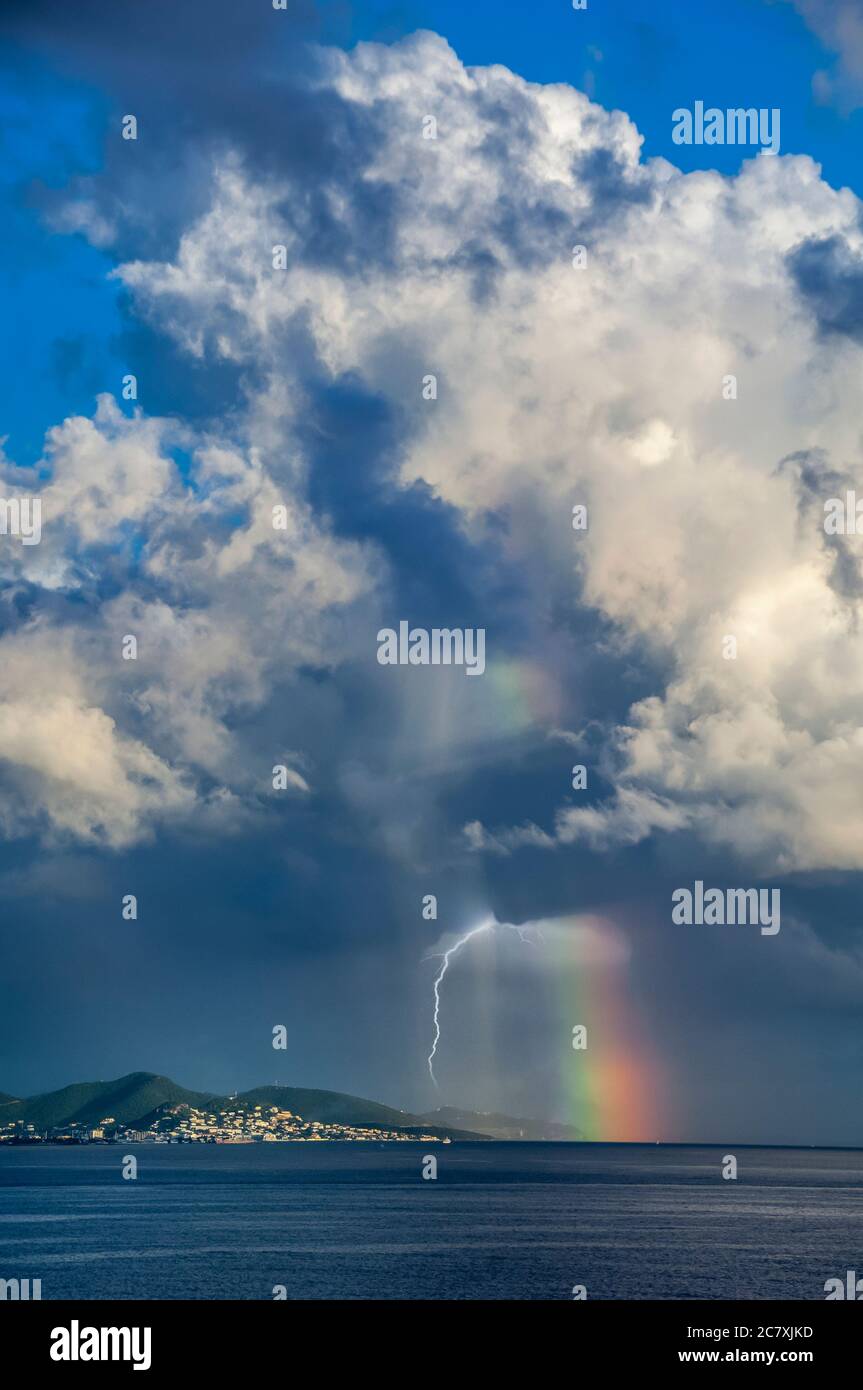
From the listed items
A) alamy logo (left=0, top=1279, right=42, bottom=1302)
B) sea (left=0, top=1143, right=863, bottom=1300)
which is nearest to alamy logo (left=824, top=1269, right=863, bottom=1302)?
sea (left=0, top=1143, right=863, bottom=1300)

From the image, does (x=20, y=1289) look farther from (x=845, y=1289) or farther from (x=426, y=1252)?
(x=845, y=1289)

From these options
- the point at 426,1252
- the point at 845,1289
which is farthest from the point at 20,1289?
the point at 845,1289
